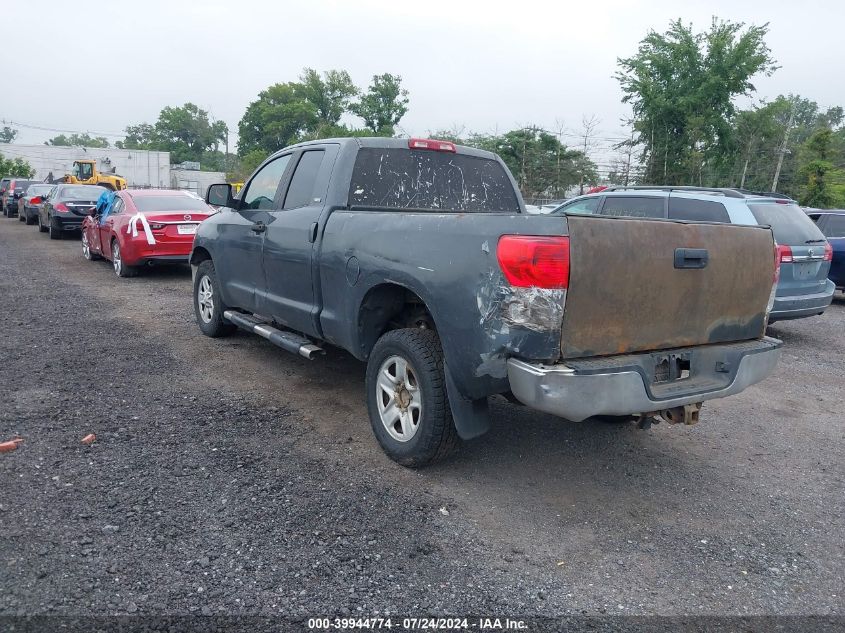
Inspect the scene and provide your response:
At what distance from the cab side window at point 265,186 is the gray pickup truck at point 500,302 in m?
0.64

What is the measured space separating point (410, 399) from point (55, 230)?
682 inches

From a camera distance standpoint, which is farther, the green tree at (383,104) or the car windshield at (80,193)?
the green tree at (383,104)

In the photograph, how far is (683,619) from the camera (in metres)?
2.64

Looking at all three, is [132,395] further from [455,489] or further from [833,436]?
[833,436]

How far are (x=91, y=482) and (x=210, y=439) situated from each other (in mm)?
809

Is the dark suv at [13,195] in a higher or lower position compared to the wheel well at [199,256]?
lower

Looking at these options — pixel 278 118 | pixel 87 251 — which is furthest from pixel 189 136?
pixel 87 251

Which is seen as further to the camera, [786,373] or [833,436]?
[786,373]

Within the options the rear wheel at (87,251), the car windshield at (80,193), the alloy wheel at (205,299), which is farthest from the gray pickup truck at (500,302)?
the car windshield at (80,193)

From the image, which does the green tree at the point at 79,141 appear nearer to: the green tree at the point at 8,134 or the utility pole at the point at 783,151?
the green tree at the point at 8,134

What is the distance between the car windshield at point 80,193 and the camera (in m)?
17.6

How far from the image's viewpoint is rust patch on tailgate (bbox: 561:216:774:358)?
10.1 ft

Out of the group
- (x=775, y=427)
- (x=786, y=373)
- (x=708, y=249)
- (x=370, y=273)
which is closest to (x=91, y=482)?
(x=370, y=273)

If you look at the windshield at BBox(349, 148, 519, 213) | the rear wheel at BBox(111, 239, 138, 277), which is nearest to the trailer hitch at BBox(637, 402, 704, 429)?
the windshield at BBox(349, 148, 519, 213)
